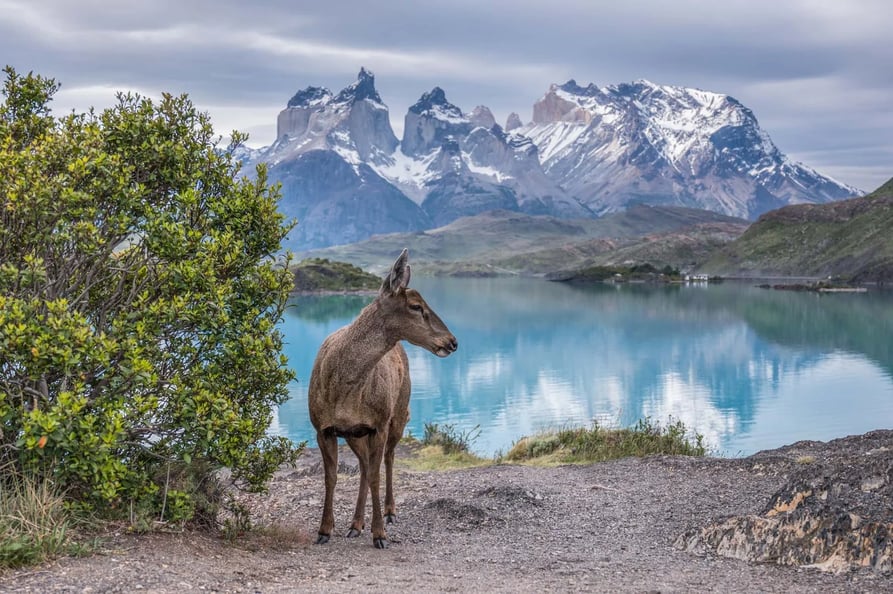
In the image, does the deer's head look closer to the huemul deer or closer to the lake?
the huemul deer

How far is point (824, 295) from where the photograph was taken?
157000 millimetres

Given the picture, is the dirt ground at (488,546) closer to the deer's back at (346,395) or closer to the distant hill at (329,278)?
the deer's back at (346,395)

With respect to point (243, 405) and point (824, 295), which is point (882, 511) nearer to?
point (243, 405)

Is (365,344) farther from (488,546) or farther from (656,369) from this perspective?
(656,369)

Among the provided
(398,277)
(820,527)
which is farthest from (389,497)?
(820,527)

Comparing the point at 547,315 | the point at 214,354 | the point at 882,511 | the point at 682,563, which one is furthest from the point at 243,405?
the point at 547,315

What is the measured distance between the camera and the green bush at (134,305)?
30.0 ft

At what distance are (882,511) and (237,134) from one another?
907cm

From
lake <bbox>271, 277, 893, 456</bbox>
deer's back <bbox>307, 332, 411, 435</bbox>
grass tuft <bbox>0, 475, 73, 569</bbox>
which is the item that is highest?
deer's back <bbox>307, 332, 411, 435</bbox>

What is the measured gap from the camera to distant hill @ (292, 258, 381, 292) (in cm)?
17525

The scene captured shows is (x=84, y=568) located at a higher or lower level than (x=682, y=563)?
higher

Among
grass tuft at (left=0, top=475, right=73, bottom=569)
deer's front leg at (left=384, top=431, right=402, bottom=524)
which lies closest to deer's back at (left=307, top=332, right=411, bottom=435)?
deer's front leg at (left=384, top=431, right=402, bottom=524)

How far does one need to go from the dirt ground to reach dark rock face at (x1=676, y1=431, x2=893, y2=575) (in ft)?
0.70

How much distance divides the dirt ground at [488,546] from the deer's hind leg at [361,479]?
6.0 inches
